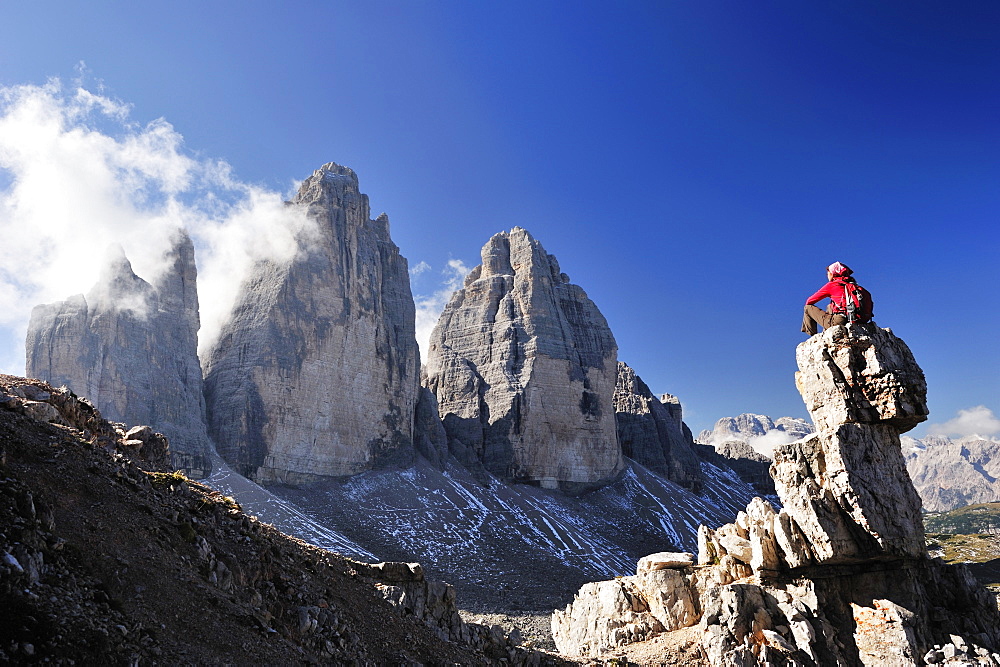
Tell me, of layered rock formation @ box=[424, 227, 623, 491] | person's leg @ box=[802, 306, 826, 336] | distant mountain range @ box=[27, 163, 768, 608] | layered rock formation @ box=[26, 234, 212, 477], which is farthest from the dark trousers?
layered rock formation @ box=[424, 227, 623, 491]

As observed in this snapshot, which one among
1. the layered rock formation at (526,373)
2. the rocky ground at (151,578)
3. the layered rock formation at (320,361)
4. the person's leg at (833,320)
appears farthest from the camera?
the layered rock formation at (526,373)

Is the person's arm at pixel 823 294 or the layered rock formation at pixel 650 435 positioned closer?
the person's arm at pixel 823 294

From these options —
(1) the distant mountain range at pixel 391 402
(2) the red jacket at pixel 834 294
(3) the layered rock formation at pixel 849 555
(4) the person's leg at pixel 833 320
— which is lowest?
(3) the layered rock formation at pixel 849 555

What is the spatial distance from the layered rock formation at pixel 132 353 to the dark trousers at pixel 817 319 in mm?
57084

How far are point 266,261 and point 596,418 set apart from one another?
5477 cm

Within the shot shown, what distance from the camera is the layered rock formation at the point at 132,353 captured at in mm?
67250

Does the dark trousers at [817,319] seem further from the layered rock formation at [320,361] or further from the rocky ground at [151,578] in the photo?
the layered rock formation at [320,361]

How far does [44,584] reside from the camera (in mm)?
9062

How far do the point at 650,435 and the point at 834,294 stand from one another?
384ft

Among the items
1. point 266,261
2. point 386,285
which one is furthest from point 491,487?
point 266,261

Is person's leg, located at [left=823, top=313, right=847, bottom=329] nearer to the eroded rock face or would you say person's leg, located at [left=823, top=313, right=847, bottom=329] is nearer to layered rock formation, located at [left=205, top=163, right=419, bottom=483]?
the eroded rock face

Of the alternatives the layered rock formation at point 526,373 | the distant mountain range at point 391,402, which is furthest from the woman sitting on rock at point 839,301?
the layered rock formation at point 526,373

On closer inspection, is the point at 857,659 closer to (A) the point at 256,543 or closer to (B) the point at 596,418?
(A) the point at 256,543

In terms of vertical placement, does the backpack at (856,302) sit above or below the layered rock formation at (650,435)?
below
